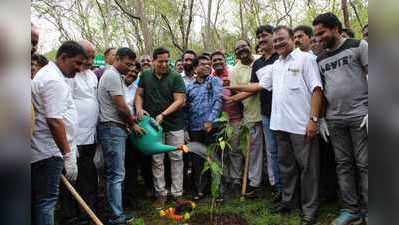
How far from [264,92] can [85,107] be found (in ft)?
6.00

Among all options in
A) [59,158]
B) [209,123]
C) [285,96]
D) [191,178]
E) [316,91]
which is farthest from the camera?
[191,178]

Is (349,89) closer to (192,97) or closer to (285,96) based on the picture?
(285,96)

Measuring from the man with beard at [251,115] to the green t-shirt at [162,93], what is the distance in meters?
0.61

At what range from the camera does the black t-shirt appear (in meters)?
3.98

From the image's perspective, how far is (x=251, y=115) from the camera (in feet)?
13.8

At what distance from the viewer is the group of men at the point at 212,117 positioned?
2.44m

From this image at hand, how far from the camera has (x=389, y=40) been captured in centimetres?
64

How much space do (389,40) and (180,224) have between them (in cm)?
325

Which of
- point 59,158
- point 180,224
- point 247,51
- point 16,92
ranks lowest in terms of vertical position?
point 180,224

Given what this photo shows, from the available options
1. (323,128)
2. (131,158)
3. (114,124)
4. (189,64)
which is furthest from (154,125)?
(323,128)

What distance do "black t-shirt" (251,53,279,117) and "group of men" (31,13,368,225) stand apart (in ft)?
0.04

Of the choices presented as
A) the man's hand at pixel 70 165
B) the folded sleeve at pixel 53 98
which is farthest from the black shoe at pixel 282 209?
the folded sleeve at pixel 53 98

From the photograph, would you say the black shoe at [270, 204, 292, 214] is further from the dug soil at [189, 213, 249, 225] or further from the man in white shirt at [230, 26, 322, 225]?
the dug soil at [189, 213, 249, 225]

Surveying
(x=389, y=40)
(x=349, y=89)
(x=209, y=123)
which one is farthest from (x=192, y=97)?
(x=389, y=40)
